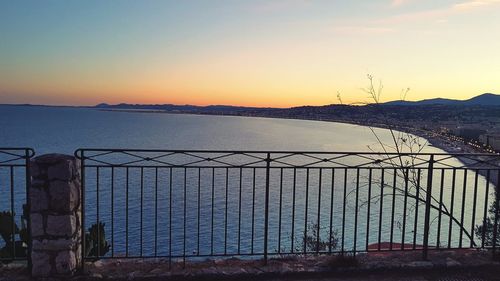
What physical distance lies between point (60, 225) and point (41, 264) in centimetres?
45

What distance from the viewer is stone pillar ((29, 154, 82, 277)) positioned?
4.21 m

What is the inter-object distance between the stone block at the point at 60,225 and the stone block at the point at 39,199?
4.9 inches

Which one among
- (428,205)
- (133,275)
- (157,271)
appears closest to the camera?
(133,275)

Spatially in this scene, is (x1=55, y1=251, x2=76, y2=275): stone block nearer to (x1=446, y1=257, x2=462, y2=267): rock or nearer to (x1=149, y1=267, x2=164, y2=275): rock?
(x1=149, y1=267, x2=164, y2=275): rock

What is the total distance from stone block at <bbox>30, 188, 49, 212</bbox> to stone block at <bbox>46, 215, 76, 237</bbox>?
0.12 metres

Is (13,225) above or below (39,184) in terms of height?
below

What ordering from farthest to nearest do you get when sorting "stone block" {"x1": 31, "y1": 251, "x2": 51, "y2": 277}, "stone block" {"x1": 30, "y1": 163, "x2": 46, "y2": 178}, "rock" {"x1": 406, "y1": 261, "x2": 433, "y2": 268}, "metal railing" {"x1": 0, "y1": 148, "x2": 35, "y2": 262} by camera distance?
"rock" {"x1": 406, "y1": 261, "x2": 433, "y2": 268}, "metal railing" {"x1": 0, "y1": 148, "x2": 35, "y2": 262}, "stone block" {"x1": 31, "y1": 251, "x2": 51, "y2": 277}, "stone block" {"x1": 30, "y1": 163, "x2": 46, "y2": 178}

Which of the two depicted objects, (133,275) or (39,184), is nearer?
(39,184)

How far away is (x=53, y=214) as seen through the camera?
4.25 meters

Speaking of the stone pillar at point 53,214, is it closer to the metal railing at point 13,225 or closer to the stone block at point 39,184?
the stone block at point 39,184

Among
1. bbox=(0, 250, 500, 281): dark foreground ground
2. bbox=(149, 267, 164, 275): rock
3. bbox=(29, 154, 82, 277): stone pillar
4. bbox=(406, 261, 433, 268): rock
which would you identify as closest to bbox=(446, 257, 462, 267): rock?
bbox=(0, 250, 500, 281): dark foreground ground

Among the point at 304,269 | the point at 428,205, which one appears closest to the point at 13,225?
the point at 304,269

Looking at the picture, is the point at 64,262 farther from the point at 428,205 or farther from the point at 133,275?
the point at 428,205

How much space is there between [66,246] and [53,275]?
0.32 meters
